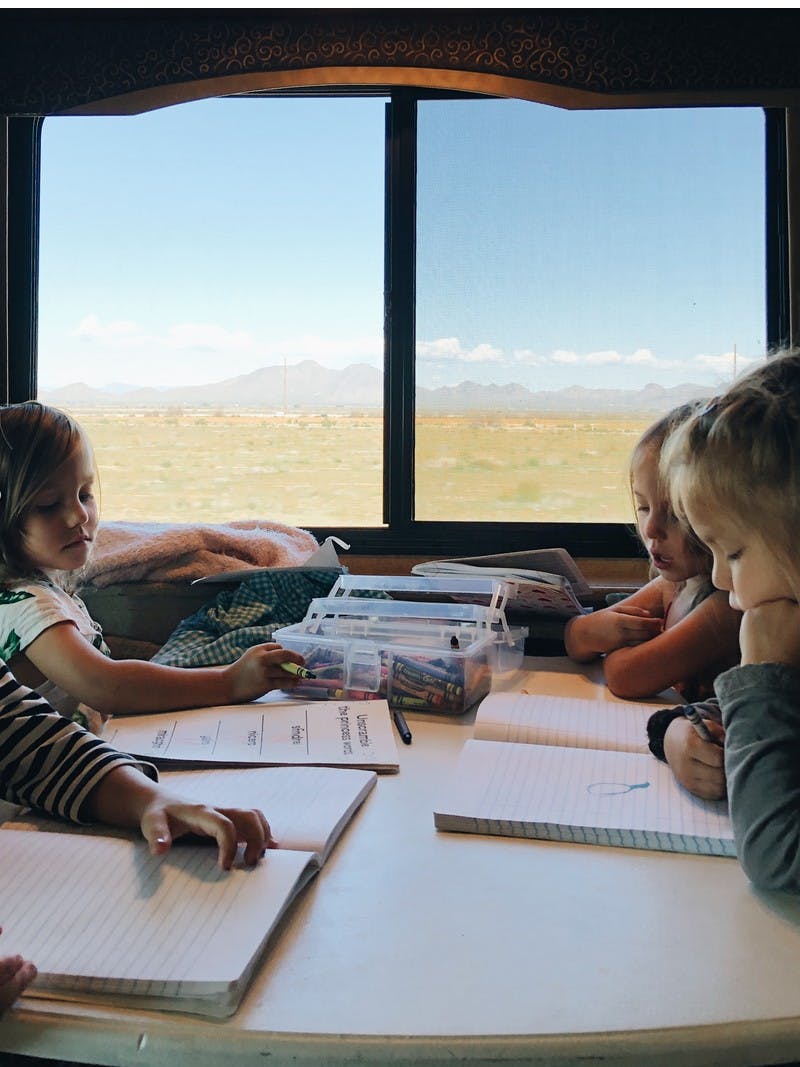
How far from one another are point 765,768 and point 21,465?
1.02 m

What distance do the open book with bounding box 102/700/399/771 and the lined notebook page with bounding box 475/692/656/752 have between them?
127 millimetres

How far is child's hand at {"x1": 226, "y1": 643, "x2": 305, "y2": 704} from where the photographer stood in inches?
45.4

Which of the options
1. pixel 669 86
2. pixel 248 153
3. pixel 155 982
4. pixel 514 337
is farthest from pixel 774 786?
pixel 248 153

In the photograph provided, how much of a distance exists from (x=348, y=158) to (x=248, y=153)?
26cm

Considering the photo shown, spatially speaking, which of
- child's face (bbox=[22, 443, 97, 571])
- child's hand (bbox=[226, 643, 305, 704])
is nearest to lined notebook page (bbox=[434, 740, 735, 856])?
child's hand (bbox=[226, 643, 305, 704])

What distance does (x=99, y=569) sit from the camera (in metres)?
1.65

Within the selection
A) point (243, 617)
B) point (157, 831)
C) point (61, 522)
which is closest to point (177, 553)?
point (243, 617)

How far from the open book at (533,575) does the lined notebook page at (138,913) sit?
0.87 meters

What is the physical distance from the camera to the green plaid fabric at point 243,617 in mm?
1321

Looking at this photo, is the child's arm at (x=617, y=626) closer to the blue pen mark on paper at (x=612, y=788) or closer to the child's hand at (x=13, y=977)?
the blue pen mark on paper at (x=612, y=788)

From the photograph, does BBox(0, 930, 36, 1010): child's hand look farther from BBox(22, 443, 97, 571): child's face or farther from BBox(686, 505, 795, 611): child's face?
BBox(22, 443, 97, 571): child's face

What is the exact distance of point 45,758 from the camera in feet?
2.60

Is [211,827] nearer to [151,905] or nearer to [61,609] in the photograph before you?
[151,905]

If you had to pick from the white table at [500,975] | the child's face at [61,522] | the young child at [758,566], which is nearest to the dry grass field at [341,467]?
the child's face at [61,522]
